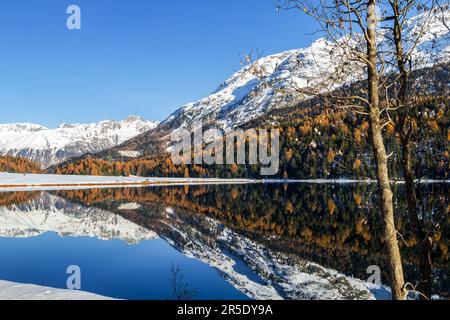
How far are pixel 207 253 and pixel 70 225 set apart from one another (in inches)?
626

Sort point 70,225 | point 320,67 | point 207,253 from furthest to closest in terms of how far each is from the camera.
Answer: point 70,225
point 207,253
point 320,67

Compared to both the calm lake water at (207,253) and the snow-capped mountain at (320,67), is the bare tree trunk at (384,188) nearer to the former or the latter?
the snow-capped mountain at (320,67)

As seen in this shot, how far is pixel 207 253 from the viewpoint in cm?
2291

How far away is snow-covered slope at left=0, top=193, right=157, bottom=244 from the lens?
2870cm

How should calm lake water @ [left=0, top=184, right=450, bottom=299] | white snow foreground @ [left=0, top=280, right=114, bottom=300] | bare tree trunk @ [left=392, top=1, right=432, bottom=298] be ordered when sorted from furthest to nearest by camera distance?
calm lake water @ [left=0, top=184, right=450, bottom=299] → white snow foreground @ [left=0, top=280, right=114, bottom=300] → bare tree trunk @ [left=392, top=1, right=432, bottom=298]

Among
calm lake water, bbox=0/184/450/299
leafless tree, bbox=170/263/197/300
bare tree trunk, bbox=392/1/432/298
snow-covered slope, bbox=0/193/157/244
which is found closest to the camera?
bare tree trunk, bbox=392/1/432/298

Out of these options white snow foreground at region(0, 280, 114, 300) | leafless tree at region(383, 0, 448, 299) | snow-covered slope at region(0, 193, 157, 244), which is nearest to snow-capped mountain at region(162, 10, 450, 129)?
leafless tree at region(383, 0, 448, 299)

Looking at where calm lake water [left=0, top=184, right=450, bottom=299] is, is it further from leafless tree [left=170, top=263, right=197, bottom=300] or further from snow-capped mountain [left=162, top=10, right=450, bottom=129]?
snow-capped mountain [left=162, top=10, right=450, bottom=129]

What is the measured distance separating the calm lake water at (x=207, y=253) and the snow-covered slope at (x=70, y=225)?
88mm

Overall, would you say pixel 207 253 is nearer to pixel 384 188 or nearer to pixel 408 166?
pixel 408 166

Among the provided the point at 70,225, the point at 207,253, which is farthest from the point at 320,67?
the point at 70,225

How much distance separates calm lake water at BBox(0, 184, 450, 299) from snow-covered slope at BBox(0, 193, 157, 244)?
0.29 ft

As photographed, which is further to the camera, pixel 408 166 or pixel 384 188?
pixel 408 166
